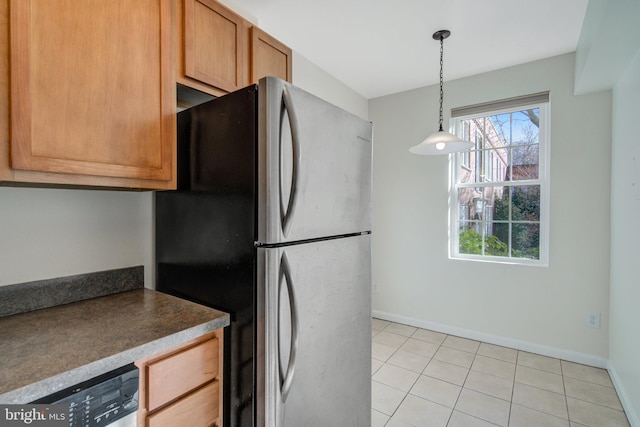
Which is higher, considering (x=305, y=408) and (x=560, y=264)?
(x=560, y=264)

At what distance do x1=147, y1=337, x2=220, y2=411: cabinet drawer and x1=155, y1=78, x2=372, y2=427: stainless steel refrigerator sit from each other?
0.08 meters

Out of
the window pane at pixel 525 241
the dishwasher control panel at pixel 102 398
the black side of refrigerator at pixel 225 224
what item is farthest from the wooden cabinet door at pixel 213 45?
the window pane at pixel 525 241

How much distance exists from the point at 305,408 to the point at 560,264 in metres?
2.55

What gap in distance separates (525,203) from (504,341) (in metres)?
1.30

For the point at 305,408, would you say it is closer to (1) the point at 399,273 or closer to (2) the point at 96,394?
(2) the point at 96,394

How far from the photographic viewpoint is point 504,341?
9.27 ft

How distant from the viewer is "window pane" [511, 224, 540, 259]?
2.73 metres

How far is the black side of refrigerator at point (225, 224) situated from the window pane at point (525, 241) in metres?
2.71

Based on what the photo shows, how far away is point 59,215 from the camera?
1.26 m

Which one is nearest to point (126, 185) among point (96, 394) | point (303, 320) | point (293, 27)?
point (96, 394)

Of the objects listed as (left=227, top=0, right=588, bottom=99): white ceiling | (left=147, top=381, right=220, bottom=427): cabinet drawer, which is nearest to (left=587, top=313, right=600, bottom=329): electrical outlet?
(left=227, top=0, right=588, bottom=99): white ceiling

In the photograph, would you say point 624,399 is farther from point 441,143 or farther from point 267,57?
point 267,57

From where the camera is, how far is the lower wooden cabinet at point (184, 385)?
2.96 ft

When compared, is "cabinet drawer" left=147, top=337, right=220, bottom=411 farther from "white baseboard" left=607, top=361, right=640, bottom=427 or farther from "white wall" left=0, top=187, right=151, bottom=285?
"white baseboard" left=607, top=361, right=640, bottom=427
